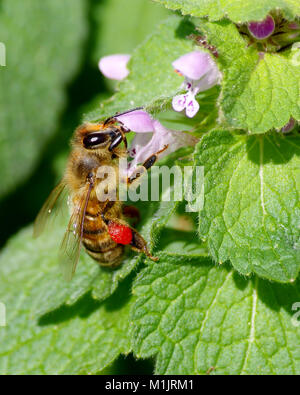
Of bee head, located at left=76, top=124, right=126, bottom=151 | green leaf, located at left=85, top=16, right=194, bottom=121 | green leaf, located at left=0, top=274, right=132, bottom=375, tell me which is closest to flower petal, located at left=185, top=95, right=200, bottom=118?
bee head, located at left=76, top=124, right=126, bottom=151

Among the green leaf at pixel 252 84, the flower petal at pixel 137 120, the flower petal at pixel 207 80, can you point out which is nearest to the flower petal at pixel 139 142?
the flower petal at pixel 137 120

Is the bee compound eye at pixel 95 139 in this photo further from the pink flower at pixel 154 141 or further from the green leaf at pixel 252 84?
the green leaf at pixel 252 84

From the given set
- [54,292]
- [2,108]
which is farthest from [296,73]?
[2,108]

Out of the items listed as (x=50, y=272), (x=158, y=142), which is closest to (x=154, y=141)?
(x=158, y=142)

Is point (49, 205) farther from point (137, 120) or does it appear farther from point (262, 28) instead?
point (262, 28)

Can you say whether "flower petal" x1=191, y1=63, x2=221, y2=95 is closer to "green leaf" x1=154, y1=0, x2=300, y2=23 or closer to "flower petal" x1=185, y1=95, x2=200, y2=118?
"flower petal" x1=185, y1=95, x2=200, y2=118
